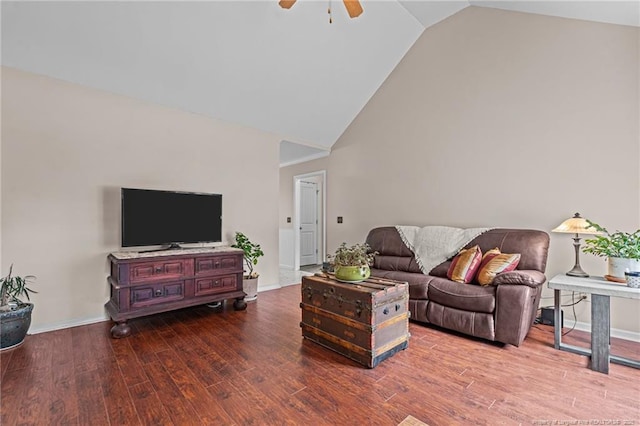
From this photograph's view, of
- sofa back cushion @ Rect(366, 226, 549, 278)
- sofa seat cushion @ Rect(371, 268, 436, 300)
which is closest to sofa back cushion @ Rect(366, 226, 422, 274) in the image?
sofa back cushion @ Rect(366, 226, 549, 278)

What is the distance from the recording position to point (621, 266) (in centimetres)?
236

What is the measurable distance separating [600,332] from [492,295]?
2.34 ft

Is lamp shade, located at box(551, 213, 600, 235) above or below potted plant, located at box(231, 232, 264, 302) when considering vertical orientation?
above

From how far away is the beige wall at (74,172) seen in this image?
2.79m

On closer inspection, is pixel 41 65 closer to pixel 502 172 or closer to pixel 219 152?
pixel 219 152

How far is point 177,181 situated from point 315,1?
2581 millimetres

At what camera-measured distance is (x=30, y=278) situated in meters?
2.84

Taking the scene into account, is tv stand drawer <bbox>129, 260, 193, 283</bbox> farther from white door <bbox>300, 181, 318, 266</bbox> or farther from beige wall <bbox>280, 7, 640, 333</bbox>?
white door <bbox>300, 181, 318, 266</bbox>

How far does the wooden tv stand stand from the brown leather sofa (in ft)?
5.68

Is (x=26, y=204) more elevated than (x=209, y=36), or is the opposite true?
(x=209, y=36)

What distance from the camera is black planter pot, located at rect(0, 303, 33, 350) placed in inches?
96.2

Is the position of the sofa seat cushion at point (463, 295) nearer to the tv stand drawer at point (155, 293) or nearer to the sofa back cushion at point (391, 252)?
the sofa back cushion at point (391, 252)

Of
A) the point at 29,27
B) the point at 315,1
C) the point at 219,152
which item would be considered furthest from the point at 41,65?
the point at 315,1

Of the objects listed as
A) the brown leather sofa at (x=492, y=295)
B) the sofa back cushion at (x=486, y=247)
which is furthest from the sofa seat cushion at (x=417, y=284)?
the sofa back cushion at (x=486, y=247)
